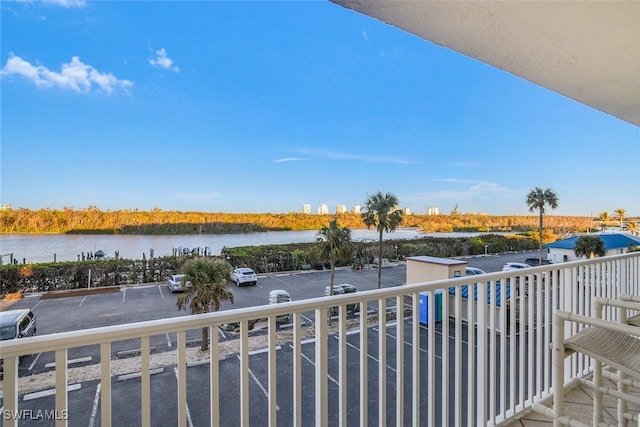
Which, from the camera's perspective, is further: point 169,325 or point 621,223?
point 621,223

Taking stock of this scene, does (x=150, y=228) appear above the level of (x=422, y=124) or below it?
below

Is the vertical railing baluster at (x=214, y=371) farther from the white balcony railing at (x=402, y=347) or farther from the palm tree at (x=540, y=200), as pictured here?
the palm tree at (x=540, y=200)

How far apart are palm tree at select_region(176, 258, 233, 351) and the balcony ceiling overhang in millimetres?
8252

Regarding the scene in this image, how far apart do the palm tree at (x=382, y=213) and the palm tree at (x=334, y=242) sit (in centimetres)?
406

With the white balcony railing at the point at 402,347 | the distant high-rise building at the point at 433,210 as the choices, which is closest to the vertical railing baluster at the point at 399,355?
the white balcony railing at the point at 402,347

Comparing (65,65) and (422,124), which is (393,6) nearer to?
(65,65)

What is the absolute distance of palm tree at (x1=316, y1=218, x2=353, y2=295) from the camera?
11914 mm

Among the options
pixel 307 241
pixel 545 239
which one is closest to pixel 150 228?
pixel 307 241

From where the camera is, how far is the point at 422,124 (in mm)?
23422

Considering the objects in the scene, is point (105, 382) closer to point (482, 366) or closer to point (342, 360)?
point (342, 360)

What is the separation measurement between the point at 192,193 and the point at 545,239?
97.8 feet

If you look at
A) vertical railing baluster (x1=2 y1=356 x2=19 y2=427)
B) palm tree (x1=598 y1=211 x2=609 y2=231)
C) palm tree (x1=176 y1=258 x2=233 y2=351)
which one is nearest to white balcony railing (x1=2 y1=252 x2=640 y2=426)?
vertical railing baluster (x1=2 y1=356 x2=19 y2=427)

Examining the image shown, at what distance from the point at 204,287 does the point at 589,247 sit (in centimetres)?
1815

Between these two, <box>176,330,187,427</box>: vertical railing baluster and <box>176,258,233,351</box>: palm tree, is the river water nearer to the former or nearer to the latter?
<box>176,258,233,351</box>: palm tree
